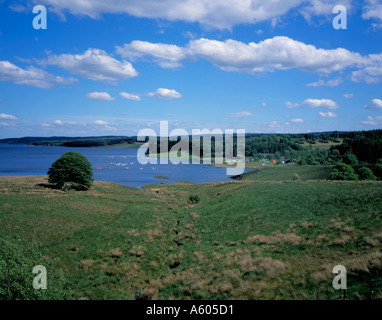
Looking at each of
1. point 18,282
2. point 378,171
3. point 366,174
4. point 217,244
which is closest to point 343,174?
point 366,174

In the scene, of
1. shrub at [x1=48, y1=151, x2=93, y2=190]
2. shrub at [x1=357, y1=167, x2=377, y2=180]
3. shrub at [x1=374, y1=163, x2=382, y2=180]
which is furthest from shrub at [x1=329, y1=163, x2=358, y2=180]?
shrub at [x1=48, y1=151, x2=93, y2=190]

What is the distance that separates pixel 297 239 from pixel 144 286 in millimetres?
12549

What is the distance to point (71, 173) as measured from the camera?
51906 millimetres

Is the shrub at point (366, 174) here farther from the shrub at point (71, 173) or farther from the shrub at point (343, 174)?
the shrub at point (71, 173)

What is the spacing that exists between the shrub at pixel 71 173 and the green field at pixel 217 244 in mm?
12640

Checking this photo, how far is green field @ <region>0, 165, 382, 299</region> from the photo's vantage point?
1458cm

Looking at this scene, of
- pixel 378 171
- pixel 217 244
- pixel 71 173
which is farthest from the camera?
pixel 378 171

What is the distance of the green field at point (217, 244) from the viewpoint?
14.6 m

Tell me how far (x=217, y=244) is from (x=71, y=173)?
39.4 metres

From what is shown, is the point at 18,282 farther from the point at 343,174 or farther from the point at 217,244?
the point at 343,174

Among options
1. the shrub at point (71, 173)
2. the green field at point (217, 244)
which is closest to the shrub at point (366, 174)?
the green field at point (217, 244)

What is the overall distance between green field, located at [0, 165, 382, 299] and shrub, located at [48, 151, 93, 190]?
498 inches

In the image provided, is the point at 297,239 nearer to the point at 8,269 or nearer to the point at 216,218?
the point at 216,218

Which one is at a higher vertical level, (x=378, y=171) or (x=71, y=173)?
(x=71, y=173)
